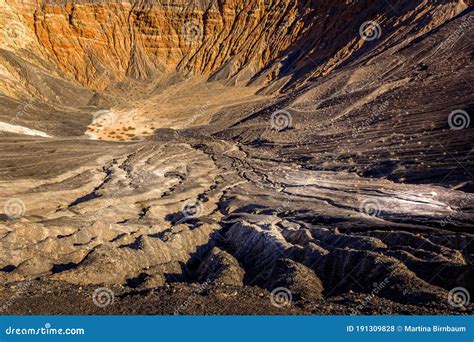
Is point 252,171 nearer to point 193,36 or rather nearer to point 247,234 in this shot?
point 247,234

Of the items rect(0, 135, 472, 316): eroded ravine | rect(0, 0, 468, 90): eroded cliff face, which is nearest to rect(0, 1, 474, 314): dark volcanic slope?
rect(0, 135, 472, 316): eroded ravine

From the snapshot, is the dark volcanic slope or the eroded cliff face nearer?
the dark volcanic slope

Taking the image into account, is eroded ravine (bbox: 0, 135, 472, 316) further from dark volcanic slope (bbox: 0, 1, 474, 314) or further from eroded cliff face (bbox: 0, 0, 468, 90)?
eroded cliff face (bbox: 0, 0, 468, 90)

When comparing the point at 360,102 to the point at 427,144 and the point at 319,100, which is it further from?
the point at 427,144

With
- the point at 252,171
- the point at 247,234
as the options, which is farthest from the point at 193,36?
the point at 247,234

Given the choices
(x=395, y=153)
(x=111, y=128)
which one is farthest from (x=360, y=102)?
(x=111, y=128)

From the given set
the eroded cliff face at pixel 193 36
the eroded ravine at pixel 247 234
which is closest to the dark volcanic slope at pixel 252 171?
the eroded ravine at pixel 247 234

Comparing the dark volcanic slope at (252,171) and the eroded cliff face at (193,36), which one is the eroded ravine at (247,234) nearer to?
the dark volcanic slope at (252,171)
